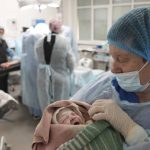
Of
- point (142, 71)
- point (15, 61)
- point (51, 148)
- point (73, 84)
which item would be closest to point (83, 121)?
point (51, 148)

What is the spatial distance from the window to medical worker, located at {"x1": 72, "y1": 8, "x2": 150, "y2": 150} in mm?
4224

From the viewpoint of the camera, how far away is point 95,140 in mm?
627

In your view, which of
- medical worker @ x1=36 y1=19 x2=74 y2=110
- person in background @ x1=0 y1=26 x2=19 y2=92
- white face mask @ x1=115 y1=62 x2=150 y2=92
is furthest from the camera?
person in background @ x1=0 y1=26 x2=19 y2=92

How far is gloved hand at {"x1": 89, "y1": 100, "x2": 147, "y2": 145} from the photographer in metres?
0.64

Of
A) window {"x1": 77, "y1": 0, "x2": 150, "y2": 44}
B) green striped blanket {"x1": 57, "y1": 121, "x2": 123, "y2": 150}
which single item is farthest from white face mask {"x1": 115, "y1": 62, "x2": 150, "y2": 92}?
window {"x1": 77, "y1": 0, "x2": 150, "y2": 44}

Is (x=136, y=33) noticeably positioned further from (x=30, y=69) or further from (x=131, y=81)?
(x=30, y=69)

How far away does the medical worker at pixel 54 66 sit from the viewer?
264cm

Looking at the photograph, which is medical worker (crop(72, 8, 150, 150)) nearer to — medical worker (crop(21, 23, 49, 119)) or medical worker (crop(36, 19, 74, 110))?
medical worker (crop(36, 19, 74, 110))

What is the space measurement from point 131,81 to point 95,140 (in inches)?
9.2

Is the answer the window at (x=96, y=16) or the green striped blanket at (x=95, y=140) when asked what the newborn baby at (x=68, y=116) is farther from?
the window at (x=96, y=16)

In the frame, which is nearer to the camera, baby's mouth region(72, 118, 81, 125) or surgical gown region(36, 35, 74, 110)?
baby's mouth region(72, 118, 81, 125)

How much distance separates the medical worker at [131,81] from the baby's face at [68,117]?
46 millimetres

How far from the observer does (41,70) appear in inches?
110

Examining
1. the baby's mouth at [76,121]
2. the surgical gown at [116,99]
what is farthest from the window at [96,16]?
the baby's mouth at [76,121]
